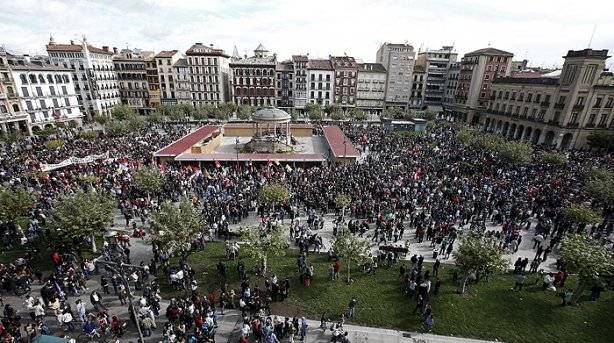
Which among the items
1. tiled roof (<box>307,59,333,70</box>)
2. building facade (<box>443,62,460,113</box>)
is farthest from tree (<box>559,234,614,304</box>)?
building facade (<box>443,62,460,113</box>)

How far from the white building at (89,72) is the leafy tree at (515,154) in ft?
297

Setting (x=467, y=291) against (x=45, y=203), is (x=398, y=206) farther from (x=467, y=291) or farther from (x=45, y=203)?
(x=45, y=203)

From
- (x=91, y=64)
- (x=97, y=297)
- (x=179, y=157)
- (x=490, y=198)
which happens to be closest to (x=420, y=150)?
(x=490, y=198)

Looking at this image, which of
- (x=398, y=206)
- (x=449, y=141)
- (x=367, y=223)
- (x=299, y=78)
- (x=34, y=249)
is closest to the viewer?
(x=34, y=249)

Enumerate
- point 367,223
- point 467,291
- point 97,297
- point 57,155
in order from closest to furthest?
point 97,297
point 467,291
point 367,223
point 57,155

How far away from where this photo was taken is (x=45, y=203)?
29062mm

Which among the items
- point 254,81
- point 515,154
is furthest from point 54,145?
point 515,154

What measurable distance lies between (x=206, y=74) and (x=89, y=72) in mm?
27955

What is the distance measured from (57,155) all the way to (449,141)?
62594mm

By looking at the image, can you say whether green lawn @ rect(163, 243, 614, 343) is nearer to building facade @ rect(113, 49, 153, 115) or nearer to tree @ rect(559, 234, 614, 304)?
tree @ rect(559, 234, 614, 304)

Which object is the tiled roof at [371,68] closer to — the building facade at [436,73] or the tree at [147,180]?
the building facade at [436,73]

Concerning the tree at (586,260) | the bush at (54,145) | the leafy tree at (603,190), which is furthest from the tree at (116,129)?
the leafy tree at (603,190)

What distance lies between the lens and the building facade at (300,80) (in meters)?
88.9

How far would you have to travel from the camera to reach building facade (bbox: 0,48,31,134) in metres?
57.8
